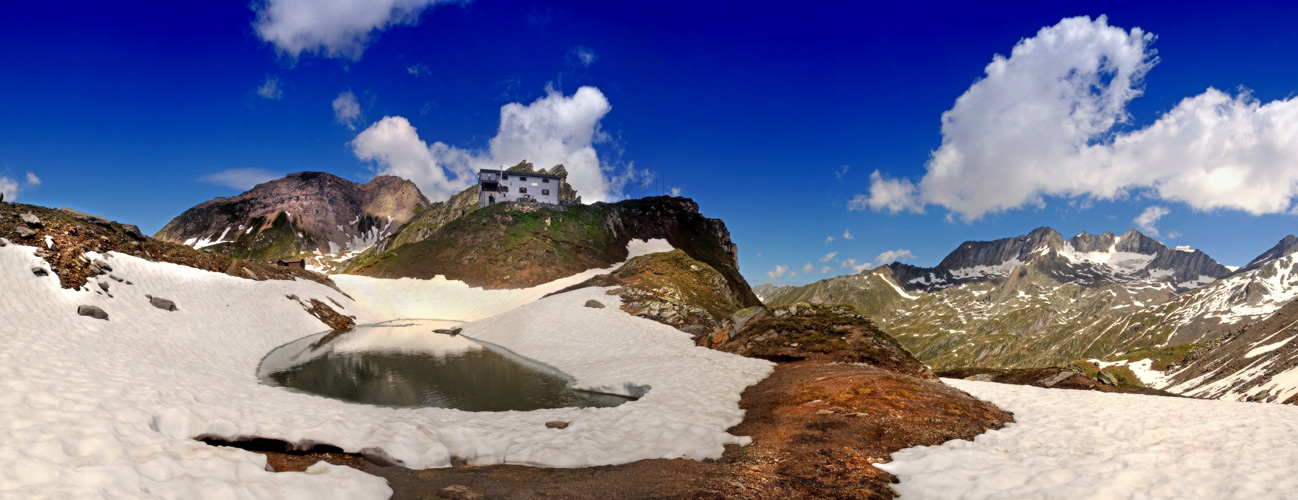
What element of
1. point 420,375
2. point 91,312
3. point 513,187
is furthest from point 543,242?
point 91,312

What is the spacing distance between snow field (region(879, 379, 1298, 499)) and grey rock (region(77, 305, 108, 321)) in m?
32.2

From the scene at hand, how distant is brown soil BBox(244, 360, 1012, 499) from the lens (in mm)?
9812

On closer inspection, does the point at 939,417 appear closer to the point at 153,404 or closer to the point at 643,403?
the point at 643,403

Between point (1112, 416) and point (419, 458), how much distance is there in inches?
737

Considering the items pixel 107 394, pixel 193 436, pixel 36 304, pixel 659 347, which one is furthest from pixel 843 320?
pixel 36 304

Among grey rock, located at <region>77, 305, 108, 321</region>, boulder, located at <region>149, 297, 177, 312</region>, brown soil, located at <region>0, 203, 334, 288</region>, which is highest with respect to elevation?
brown soil, located at <region>0, 203, 334, 288</region>

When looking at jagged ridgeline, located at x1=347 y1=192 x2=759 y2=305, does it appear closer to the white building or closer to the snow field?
the white building

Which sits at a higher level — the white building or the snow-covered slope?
the white building

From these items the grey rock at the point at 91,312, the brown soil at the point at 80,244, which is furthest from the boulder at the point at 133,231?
the grey rock at the point at 91,312

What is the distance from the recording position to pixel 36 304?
20.2 meters

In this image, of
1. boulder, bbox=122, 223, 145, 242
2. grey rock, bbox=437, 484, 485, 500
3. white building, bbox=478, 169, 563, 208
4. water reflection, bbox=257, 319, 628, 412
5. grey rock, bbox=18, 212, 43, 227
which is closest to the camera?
grey rock, bbox=437, 484, 485, 500

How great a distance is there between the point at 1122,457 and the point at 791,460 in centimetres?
657

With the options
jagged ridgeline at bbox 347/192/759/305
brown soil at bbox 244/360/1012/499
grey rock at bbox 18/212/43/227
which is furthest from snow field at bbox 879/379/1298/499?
→ jagged ridgeline at bbox 347/192/759/305

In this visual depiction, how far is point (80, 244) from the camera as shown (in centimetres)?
2734
